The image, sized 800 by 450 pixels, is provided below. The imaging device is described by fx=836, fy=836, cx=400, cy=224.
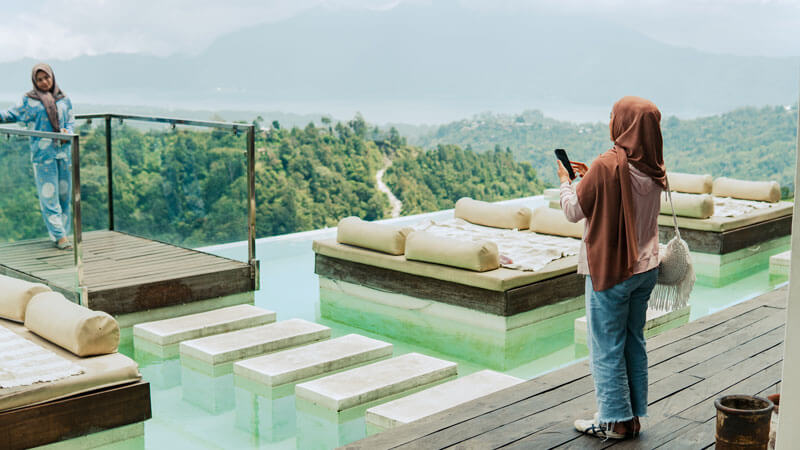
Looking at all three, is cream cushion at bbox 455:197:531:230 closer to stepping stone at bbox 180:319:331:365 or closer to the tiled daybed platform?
the tiled daybed platform

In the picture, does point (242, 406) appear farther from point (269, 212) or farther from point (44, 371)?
point (269, 212)

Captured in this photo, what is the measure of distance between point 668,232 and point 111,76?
2382 cm

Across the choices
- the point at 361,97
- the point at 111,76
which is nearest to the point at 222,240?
the point at 111,76

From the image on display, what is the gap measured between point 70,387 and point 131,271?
2237 mm

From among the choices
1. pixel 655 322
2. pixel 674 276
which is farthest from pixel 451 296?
pixel 674 276

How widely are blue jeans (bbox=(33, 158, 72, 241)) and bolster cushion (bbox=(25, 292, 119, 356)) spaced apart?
1166 mm

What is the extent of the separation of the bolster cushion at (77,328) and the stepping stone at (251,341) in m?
0.77

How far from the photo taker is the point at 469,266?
5070 mm

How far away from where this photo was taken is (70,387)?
325 centimetres

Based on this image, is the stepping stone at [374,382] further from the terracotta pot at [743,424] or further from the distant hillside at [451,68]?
the distant hillside at [451,68]

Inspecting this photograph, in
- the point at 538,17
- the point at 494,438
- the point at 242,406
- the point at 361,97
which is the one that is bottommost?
the point at 242,406

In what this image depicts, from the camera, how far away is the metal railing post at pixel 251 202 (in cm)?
581

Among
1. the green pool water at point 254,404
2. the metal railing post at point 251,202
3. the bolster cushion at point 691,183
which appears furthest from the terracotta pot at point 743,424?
the bolster cushion at point 691,183

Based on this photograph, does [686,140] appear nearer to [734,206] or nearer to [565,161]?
[734,206]
